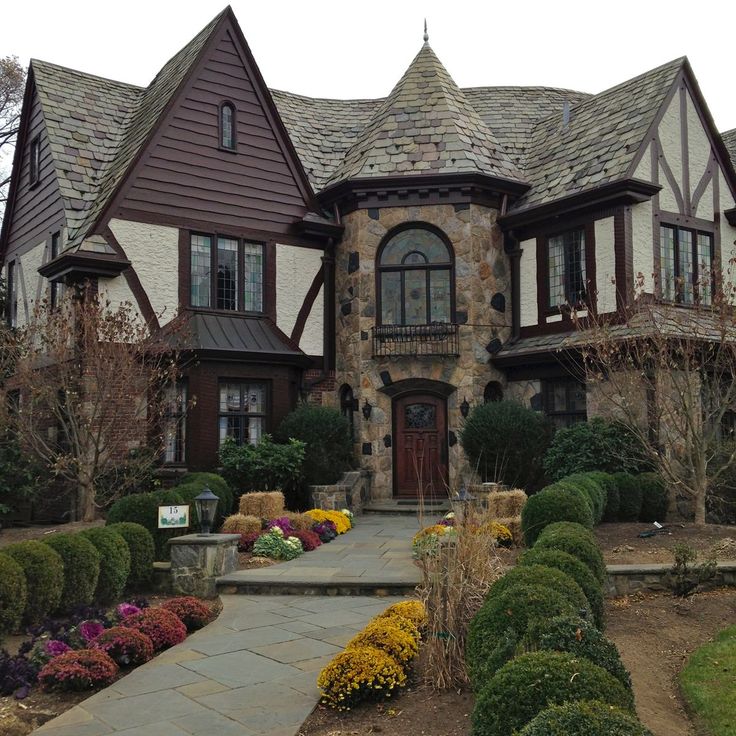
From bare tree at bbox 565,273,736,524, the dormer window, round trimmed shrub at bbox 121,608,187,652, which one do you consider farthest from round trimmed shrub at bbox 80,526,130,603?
the dormer window

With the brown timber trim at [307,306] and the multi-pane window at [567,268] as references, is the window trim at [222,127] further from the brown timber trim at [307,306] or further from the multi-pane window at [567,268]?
the multi-pane window at [567,268]

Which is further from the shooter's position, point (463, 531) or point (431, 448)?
point (431, 448)

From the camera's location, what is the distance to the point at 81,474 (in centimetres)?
1309

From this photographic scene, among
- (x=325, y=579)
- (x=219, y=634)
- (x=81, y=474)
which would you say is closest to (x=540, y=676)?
(x=219, y=634)

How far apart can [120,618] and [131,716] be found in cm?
249

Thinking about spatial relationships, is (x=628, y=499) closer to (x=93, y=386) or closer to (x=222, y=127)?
(x=93, y=386)

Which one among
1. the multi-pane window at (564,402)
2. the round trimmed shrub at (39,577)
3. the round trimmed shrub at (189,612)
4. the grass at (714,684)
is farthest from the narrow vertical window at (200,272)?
the grass at (714,684)

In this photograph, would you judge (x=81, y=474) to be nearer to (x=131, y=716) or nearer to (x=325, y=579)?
(x=325, y=579)

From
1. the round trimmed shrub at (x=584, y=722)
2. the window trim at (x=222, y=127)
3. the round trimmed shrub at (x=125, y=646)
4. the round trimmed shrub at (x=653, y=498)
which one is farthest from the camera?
the window trim at (x=222, y=127)

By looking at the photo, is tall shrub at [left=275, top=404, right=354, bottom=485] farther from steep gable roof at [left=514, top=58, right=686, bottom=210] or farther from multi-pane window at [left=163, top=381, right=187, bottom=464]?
steep gable roof at [left=514, top=58, right=686, bottom=210]

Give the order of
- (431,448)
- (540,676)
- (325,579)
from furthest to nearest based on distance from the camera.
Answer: (431,448) < (325,579) < (540,676)

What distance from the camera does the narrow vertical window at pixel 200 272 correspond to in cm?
1673

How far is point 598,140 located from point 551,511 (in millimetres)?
10480

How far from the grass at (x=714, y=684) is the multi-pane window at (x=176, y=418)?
11.3 metres
